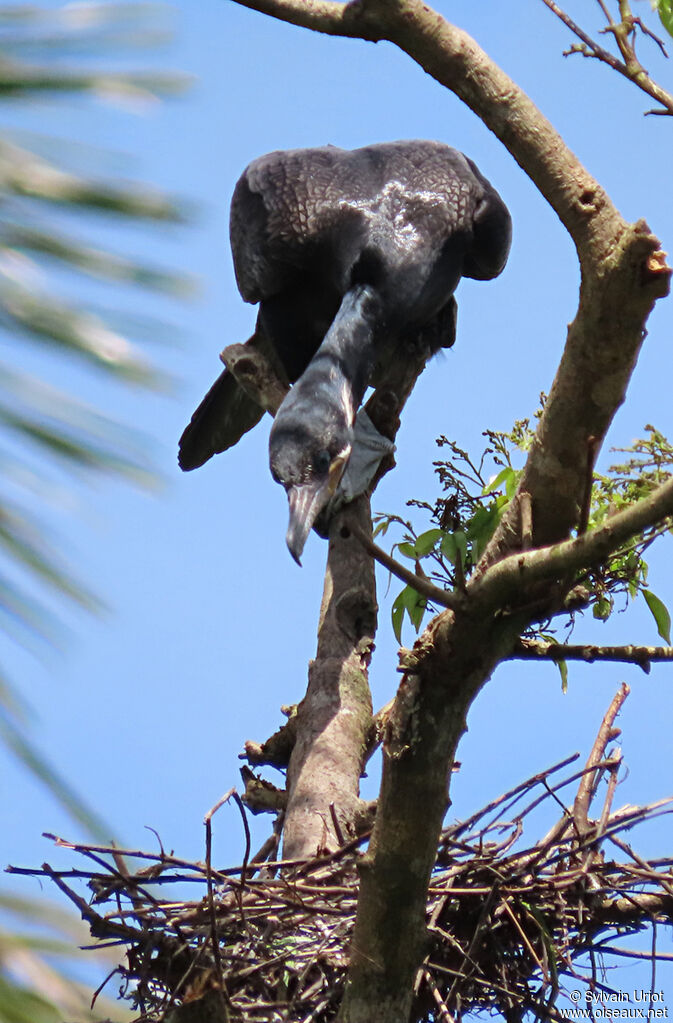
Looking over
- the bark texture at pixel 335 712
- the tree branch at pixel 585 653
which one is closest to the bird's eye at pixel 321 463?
the bark texture at pixel 335 712

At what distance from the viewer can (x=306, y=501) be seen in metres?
4.40

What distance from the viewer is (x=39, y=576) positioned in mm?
1170

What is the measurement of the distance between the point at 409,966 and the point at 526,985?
2.12 feet

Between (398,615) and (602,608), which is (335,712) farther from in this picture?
(602,608)

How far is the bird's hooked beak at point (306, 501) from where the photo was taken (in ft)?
14.0

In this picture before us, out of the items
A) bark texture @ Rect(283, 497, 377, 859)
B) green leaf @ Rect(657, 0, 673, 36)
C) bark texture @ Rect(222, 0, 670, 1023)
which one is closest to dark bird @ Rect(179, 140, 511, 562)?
bark texture @ Rect(283, 497, 377, 859)

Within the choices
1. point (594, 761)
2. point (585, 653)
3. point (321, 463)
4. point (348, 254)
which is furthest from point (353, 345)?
point (585, 653)

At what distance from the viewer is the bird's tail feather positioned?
5.72 meters

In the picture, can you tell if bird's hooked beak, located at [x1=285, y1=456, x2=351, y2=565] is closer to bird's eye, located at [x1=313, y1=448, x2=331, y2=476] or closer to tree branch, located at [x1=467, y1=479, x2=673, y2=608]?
bird's eye, located at [x1=313, y1=448, x2=331, y2=476]

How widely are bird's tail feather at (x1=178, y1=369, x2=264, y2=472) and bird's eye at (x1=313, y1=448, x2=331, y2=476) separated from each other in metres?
1.27

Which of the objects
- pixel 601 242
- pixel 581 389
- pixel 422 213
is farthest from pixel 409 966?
pixel 422 213

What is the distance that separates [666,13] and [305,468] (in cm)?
211

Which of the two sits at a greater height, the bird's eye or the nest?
the bird's eye

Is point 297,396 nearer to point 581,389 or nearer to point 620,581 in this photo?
point 620,581
